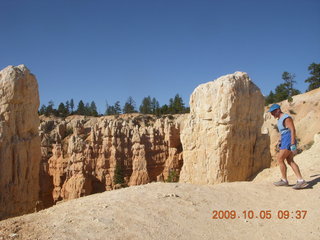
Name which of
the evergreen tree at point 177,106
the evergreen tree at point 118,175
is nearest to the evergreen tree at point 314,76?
the evergreen tree at point 177,106

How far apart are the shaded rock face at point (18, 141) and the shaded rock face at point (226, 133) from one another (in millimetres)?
5868

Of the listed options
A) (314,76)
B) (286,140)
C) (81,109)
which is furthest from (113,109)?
(286,140)

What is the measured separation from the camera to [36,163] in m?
11.0

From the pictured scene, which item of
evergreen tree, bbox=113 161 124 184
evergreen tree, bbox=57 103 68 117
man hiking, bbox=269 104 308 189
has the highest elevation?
evergreen tree, bbox=57 103 68 117

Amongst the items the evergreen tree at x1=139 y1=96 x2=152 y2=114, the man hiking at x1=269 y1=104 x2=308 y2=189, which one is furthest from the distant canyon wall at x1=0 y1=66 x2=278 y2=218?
the evergreen tree at x1=139 y1=96 x2=152 y2=114

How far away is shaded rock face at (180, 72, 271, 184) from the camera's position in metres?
10.5

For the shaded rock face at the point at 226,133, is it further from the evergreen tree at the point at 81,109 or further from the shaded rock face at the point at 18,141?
the evergreen tree at the point at 81,109

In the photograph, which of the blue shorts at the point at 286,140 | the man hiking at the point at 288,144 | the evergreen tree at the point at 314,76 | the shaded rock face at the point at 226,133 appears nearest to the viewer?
the man hiking at the point at 288,144

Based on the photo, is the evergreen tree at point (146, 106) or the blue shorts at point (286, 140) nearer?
the blue shorts at point (286, 140)

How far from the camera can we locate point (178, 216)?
4.54m

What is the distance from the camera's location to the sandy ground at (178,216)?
374 centimetres

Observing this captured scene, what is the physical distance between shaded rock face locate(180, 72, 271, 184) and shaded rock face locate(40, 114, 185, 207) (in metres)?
16.4

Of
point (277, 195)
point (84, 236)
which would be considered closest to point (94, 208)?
point (84, 236)

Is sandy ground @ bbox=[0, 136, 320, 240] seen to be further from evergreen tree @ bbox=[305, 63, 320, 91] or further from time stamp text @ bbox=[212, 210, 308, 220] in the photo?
evergreen tree @ bbox=[305, 63, 320, 91]
